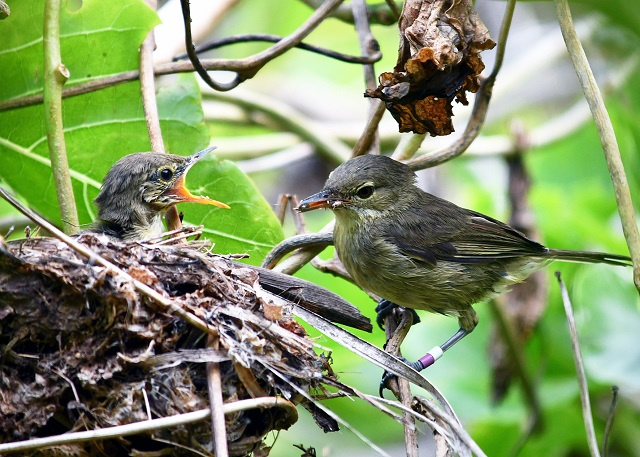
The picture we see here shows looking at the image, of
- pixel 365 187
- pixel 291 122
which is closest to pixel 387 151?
pixel 291 122

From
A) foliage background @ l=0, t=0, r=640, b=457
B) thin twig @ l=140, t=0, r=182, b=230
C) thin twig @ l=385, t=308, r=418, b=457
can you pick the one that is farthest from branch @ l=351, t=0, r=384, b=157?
thin twig @ l=140, t=0, r=182, b=230

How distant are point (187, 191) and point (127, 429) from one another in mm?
1897

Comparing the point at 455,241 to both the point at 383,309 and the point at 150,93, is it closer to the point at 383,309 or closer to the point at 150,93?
the point at 383,309

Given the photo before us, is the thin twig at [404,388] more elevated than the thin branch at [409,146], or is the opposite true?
the thin branch at [409,146]

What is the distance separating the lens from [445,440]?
112 inches

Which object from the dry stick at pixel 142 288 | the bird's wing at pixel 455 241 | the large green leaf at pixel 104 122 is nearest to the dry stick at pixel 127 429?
the dry stick at pixel 142 288

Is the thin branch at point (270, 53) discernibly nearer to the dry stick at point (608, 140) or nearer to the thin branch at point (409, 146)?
the thin branch at point (409, 146)

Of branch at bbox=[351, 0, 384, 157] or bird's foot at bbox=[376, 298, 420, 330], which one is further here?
bird's foot at bbox=[376, 298, 420, 330]

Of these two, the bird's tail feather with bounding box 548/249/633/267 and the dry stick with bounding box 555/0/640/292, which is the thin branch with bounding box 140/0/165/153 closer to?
the dry stick with bounding box 555/0/640/292

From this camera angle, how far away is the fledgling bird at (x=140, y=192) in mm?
4180

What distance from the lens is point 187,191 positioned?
170 inches

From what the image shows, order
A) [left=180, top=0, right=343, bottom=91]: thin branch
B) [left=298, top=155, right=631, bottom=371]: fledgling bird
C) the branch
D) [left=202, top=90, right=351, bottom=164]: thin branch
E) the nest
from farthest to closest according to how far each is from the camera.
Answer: [left=202, top=90, right=351, bottom=164]: thin branch → [left=298, top=155, right=631, bottom=371]: fledgling bird → the branch → [left=180, top=0, right=343, bottom=91]: thin branch → the nest

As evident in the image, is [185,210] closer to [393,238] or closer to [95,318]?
[393,238]

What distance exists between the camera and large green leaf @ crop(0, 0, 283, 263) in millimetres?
4066
